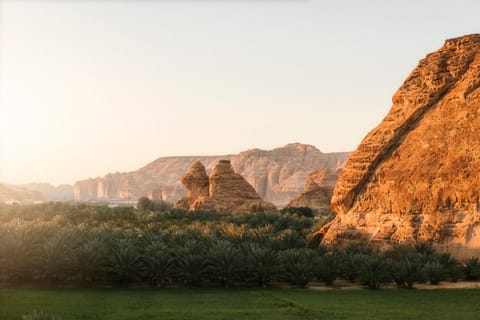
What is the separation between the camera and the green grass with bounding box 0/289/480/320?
28.1 feet

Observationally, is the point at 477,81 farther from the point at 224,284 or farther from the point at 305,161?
the point at 305,161

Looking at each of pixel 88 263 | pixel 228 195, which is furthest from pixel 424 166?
pixel 228 195

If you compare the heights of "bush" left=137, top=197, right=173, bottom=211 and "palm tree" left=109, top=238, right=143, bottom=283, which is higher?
"bush" left=137, top=197, right=173, bottom=211

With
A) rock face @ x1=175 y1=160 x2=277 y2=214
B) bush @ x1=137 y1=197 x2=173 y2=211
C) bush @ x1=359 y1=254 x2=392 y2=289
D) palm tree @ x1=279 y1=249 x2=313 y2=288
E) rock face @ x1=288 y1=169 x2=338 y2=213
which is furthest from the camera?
rock face @ x1=288 y1=169 x2=338 y2=213

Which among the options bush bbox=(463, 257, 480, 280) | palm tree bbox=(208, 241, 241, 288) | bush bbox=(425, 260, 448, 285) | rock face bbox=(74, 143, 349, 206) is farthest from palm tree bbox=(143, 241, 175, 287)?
rock face bbox=(74, 143, 349, 206)

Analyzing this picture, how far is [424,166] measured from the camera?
1481 centimetres

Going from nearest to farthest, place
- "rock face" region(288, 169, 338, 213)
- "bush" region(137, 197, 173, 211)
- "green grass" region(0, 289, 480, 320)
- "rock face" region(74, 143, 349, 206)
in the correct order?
"green grass" region(0, 289, 480, 320) → "bush" region(137, 197, 173, 211) → "rock face" region(288, 169, 338, 213) → "rock face" region(74, 143, 349, 206)

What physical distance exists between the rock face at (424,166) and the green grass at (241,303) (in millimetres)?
3593

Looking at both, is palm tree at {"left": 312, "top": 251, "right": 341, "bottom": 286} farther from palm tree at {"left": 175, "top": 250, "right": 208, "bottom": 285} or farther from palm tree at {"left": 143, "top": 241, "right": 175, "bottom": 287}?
palm tree at {"left": 143, "top": 241, "right": 175, "bottom": 287}

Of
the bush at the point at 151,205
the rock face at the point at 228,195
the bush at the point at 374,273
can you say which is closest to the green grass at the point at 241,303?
the bush at the point at 374,273

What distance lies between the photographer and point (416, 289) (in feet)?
37.8

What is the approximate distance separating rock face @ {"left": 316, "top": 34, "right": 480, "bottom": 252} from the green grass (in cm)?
359

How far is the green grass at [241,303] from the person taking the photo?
8.57 meters

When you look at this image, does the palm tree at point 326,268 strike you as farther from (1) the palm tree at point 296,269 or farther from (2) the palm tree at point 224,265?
(2) the palm tree at point 224,265
